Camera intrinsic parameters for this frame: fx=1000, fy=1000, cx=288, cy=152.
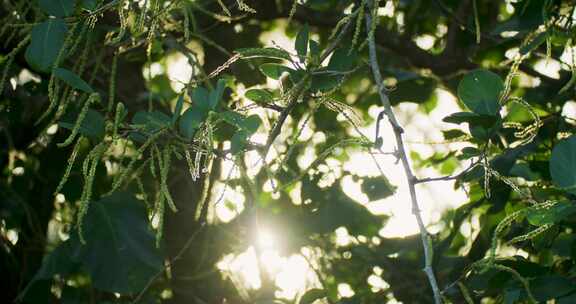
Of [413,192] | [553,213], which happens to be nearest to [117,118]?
[413,192]

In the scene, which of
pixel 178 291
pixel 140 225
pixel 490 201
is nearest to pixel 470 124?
pixel 490 201

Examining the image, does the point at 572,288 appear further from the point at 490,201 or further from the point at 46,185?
the point at 46,185

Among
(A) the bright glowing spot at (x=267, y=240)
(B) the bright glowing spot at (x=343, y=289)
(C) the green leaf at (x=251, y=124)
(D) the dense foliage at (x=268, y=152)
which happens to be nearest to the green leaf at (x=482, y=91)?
(D) the dense foliage at (x=268, y=152)

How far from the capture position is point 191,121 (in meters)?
1.04

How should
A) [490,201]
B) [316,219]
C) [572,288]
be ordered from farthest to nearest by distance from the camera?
[316,219], [490,201], [572,288]

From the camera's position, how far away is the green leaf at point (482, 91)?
108 cm

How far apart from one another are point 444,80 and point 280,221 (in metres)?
0.40

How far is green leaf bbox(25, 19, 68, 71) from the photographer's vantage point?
3.44 feet

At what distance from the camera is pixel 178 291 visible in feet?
6.04

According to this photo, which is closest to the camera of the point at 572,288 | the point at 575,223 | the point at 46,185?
the point at 572,288

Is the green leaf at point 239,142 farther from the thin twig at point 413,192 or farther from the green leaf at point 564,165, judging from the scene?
the green leaf at point 564,165

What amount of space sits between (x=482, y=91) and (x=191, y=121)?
1.04 ft

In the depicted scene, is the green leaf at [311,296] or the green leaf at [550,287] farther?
the green leaf at [311,296]

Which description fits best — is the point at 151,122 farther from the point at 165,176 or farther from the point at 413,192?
the point at 413,192
